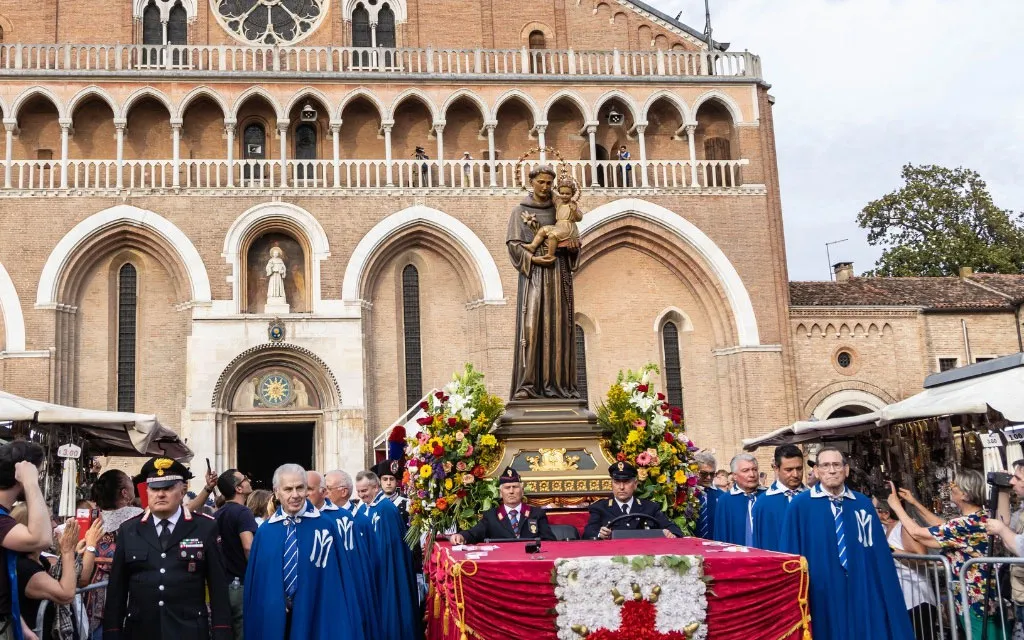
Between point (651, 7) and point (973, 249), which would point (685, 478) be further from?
point (973, 249)

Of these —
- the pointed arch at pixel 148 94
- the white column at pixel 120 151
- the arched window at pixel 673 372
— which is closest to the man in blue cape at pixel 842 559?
the arched window at pixel 673 372

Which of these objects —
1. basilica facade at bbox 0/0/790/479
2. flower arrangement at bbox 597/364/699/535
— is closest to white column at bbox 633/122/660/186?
basilica facade at bbox 0/0/790/479

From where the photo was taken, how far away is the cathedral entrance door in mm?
25672

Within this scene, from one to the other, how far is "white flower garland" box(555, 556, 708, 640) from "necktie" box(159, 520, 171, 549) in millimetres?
2394

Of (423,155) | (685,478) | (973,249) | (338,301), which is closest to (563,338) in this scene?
(685,478)

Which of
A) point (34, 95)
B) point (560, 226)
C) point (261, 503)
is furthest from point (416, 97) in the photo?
point (261, 503)

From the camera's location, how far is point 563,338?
9.77 metres

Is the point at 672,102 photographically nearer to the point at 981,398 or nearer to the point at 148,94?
the point at 148,94

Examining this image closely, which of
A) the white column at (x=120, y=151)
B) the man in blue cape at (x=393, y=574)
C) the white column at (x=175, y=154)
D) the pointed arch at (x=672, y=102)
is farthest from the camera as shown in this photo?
the pointed arch at (x=672, y=102)

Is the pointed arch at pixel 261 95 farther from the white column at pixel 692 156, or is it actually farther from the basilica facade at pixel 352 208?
the white column at pixel 692 156

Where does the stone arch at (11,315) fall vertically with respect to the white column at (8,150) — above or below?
below

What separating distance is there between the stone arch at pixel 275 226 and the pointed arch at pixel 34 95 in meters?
4.88

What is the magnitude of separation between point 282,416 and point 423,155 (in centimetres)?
743

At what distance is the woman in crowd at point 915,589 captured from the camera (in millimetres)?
7926
